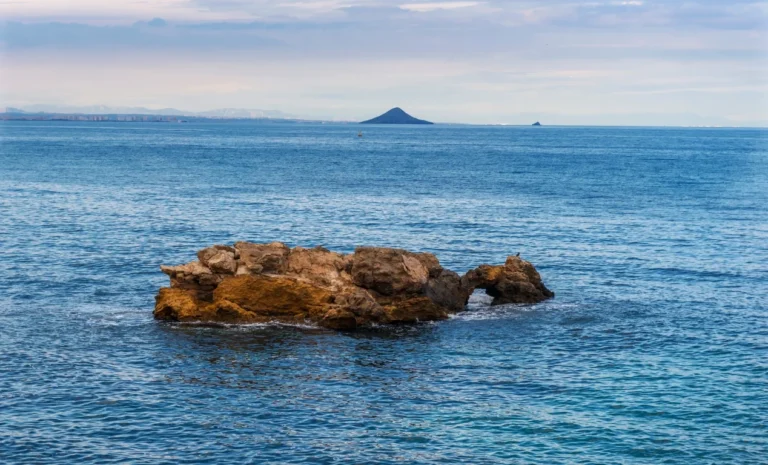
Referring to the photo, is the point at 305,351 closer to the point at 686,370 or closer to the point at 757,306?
the point at 686,370

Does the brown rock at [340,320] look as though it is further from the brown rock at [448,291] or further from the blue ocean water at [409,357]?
the brown rock at [448,291]

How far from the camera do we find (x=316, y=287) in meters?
55.1

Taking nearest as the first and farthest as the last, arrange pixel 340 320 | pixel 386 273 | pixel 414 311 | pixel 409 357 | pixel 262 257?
pixel 409 357 < pixel 340 320 < pixel 414 311 < pixel 386 273 < pixel 262 257

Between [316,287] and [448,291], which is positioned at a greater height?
[316,287]

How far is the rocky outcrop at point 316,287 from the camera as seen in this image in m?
54.1

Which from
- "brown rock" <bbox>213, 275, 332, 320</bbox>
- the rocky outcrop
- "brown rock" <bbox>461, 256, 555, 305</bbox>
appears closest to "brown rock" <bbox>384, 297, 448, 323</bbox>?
the rocky outcrop

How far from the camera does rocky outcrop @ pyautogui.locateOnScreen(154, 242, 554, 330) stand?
54062mm

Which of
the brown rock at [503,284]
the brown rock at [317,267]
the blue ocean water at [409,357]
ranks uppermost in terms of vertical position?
the brown rock at [317,267]

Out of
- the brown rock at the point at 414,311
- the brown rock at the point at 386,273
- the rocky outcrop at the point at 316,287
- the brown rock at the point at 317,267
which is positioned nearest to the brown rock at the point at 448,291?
the rocky outcrop at the point at 316,287

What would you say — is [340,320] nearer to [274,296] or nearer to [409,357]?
[274,296]

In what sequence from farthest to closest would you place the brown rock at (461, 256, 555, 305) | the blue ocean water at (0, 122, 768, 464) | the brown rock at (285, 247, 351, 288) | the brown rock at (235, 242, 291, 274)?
1. the brown rock at (461, 256, 555, 305)
2. the brown rock at (285, 247, 351, 288)
3. the brown rock at (235, 242, 291, 274)
4. the blue ocean water at (0, 122, 768, 464)

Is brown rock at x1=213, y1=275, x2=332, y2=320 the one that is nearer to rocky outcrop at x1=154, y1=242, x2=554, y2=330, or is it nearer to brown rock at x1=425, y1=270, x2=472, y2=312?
rocky outcrop at x1=154, y1=242, x2=554, y2=330

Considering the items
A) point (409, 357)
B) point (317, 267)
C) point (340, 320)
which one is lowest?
point (409, 357)

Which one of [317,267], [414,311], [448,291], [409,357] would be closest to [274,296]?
[317,267]
